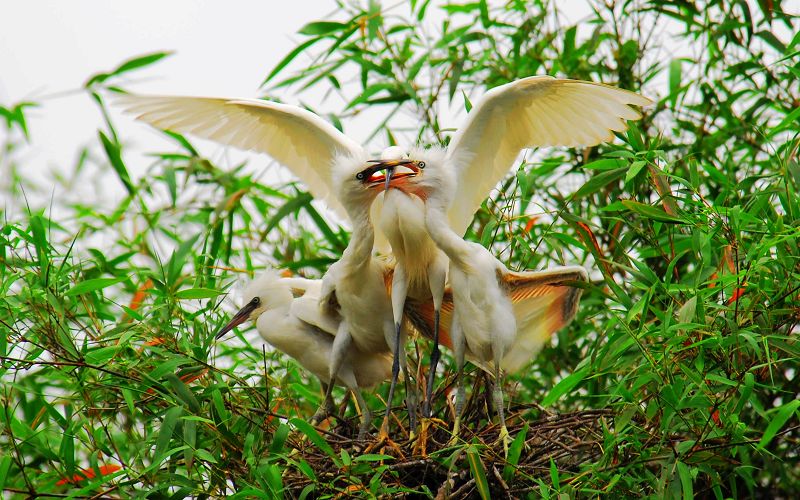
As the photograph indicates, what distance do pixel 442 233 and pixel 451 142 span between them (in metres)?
0.32

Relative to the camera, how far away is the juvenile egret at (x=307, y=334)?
297 cm

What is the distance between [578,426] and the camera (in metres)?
2.57

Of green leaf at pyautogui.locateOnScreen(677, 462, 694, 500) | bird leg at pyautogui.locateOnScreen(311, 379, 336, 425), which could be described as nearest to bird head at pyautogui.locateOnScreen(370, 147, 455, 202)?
bird leg at pyautogui.locateOnScreen(311, 379, 336, 425)

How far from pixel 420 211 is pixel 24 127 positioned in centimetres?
117

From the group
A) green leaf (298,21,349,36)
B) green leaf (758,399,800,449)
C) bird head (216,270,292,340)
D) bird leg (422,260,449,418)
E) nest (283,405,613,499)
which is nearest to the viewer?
green leaf (758,399,800,449)

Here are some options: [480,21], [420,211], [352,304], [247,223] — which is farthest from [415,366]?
[480,21]

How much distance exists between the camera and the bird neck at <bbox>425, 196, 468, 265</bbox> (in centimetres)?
262

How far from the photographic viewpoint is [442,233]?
8.62ft

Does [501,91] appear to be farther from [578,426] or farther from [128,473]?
[128,473]

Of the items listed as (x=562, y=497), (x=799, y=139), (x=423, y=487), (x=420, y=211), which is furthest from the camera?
(x=420, y=211)

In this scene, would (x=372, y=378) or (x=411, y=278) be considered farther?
(x=372, y=378)

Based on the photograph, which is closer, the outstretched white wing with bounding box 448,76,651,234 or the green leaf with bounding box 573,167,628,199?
the green leaf with bounding box 573,167,628,199

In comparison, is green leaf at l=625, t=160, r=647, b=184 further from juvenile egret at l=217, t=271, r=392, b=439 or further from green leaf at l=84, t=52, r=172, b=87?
green leaf at l=84, t=52, r=172, b=87

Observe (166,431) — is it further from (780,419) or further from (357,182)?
(780,419)
